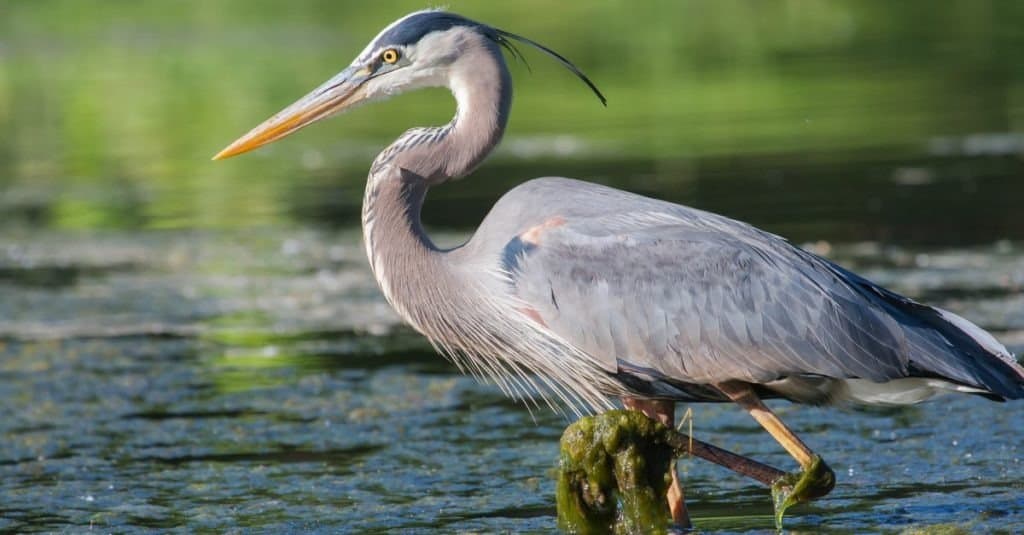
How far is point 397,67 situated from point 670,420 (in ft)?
5.39

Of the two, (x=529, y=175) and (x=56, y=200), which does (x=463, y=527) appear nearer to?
(x=529, y=175)

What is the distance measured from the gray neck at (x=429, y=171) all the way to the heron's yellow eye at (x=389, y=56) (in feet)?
0.71

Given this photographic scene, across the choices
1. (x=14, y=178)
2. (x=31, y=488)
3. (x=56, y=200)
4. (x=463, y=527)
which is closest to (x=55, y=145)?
(x=14, y=178)

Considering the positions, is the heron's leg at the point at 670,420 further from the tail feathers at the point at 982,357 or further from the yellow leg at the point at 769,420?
the tail feathers at the point at 982,357

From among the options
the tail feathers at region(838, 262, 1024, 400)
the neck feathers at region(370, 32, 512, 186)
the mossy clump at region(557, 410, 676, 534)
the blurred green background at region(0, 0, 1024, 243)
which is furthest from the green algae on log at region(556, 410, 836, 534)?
the blurred green background at region(0, 0, 1024, 243)

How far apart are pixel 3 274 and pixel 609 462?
707cm

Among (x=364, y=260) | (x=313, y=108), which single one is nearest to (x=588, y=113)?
(x=364, y=260)

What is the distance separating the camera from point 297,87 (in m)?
21.4

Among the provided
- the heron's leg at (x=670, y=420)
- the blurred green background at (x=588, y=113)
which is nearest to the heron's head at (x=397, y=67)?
the heron's leg at (x=670, y=420)

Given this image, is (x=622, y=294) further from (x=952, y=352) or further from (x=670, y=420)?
(x=952, y=352)

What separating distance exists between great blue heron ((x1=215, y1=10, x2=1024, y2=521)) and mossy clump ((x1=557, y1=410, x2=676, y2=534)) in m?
0.20

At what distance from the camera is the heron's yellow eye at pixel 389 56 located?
633cm

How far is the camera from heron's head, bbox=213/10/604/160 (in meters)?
6.29

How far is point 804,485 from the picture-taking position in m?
5.66
